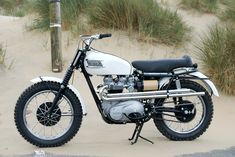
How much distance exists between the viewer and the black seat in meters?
6.34

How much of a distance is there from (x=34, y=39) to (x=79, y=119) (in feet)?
15.2

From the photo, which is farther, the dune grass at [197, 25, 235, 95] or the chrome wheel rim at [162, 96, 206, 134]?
the dune grass at [197, 25, 235, 95]

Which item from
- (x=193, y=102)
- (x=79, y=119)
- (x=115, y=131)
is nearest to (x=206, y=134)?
(x=193, y=102)

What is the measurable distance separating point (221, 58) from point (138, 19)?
1947 mm

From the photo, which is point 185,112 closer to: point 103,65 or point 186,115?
point 186,115

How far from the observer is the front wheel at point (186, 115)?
6.50 meters

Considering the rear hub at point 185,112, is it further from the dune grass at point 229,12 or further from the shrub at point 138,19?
the dune grass at point 229,12

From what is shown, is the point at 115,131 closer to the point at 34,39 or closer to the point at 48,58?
the point at 48,58

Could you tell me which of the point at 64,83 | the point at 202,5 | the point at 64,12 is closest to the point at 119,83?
the point at 64,83

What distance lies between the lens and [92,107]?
798 centimetres

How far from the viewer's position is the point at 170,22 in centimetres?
1030

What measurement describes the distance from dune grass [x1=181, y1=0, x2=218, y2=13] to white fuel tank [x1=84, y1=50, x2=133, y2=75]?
5.50 metres

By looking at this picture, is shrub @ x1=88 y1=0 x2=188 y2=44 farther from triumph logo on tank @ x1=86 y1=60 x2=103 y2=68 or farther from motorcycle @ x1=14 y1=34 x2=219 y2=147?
triumph logo on tank @ x1=86 y1=60 x2=103 y2=68

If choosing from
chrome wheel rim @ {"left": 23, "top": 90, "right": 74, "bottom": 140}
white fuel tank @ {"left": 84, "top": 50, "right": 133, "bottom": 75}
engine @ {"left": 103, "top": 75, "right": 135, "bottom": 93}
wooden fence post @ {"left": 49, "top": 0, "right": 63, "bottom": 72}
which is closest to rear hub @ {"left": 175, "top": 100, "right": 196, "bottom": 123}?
engine @ {"left": 103, "top": 75, "right": 135, "bottom": 93}
